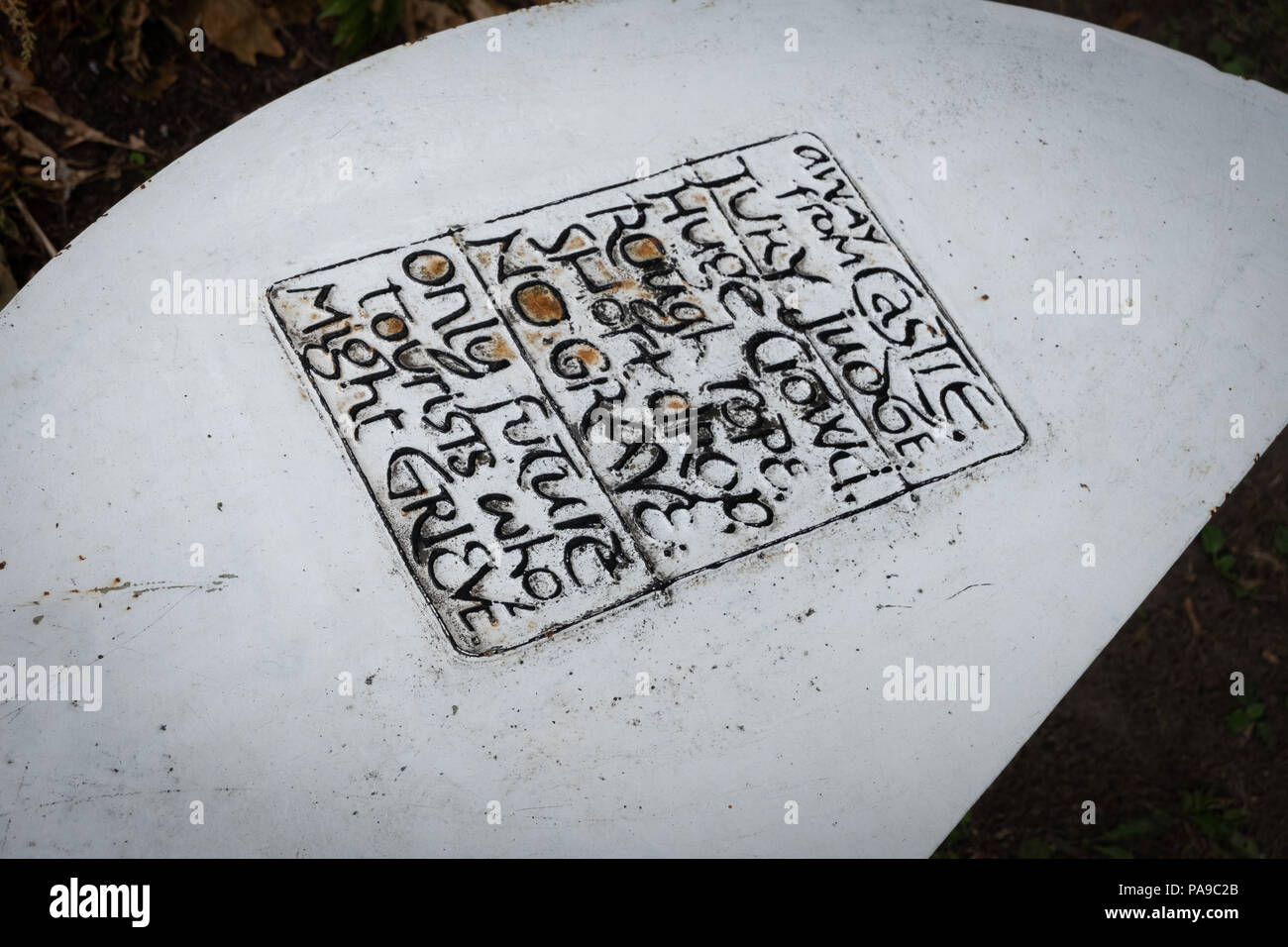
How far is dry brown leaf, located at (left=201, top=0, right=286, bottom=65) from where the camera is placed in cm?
276

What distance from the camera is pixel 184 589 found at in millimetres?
1529

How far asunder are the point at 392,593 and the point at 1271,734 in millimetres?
2283

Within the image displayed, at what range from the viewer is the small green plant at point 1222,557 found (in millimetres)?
2758

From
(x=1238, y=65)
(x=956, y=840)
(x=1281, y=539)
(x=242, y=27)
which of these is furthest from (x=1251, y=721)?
(x=242, y=27)

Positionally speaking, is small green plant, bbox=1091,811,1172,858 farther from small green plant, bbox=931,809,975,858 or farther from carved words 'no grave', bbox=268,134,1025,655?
carved words 'no grave', bbox=268,134,1025,655

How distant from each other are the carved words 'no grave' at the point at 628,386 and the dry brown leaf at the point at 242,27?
143 cm

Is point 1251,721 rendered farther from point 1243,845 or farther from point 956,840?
point 956,840

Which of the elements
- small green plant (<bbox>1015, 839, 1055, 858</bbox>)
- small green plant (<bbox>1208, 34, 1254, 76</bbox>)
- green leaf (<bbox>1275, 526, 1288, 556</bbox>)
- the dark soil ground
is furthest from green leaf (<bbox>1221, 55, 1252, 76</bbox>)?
small green plant (<bbox>1015, 839, 1055, 858</bbox>)

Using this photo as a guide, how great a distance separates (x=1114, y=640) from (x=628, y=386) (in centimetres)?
170

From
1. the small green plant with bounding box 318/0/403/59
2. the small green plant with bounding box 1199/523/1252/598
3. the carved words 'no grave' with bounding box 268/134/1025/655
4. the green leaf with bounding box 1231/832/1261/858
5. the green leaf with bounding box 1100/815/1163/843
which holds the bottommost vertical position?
the green leaf with bounding box 1231/832/1261/858

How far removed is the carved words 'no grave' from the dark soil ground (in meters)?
1.08
